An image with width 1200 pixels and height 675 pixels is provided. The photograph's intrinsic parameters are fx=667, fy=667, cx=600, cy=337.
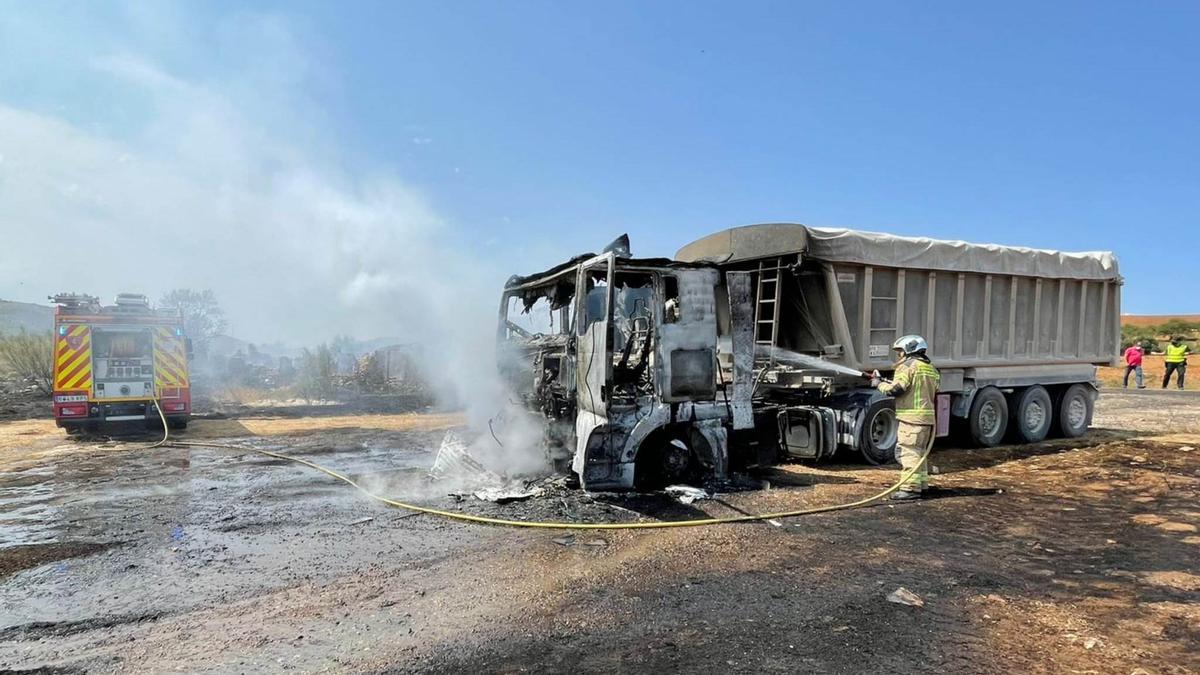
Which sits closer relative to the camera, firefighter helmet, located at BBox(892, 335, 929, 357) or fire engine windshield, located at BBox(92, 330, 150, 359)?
firefighter helmet, located at BBox(892, 335, 929, 357)

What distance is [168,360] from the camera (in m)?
12.3

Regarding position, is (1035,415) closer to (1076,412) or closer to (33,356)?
(1076,412)

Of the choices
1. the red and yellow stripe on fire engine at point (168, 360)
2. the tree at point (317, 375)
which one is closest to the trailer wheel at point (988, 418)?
the red and yellow stripe on fire engine at point (168, 360)

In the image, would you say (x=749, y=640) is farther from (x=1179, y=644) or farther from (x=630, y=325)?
(x=630, y=325)

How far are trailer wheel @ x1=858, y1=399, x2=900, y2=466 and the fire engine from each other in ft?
37.8

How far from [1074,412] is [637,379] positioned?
349 inches

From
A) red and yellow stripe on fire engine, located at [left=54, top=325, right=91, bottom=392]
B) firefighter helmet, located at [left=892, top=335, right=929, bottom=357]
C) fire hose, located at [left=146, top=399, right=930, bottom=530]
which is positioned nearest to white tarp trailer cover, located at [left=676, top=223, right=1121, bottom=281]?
firefighter helmet, located at [left=892, top=335, right=929, bottom=357]

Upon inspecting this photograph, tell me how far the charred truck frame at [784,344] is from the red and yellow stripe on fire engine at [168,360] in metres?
7.44

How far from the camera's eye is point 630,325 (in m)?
6.55

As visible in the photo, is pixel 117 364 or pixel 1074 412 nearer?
pixel 1074 412

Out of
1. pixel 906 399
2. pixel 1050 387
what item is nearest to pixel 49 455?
pixel 906 399

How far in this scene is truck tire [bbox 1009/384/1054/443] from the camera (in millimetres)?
10125

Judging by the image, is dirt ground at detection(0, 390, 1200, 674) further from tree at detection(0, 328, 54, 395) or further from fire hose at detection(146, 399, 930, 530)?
tree at detection(0, 328, 54, 395)

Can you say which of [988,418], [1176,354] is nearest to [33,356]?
[988,418]
